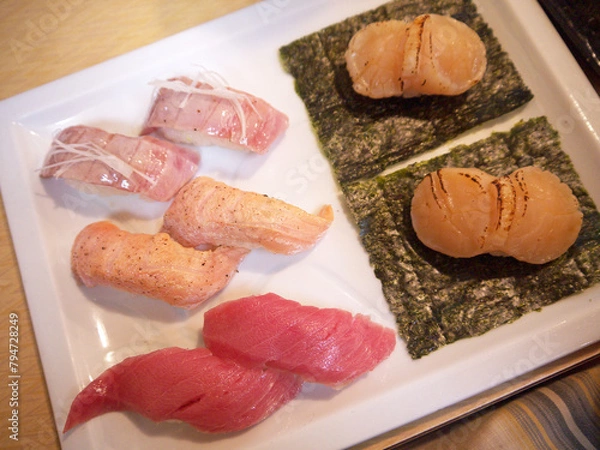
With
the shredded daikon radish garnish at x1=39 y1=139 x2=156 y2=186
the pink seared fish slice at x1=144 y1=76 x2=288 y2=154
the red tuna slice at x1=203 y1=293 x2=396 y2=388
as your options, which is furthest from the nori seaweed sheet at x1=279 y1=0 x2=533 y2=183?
the shredded daikon radish garnish at x1=39 y1=139 x2=156 y2=186

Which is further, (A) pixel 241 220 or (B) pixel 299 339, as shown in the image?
(A) pixel 241 220

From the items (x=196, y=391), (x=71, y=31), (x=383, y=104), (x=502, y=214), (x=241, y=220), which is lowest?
(x=196, y=391)

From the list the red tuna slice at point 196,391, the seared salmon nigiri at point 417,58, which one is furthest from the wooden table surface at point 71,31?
the red tuna slice at point 196,391

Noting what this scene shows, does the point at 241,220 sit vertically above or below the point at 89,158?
below

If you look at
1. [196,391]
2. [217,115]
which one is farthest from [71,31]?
[196,391]

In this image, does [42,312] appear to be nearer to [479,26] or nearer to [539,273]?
[539,273]

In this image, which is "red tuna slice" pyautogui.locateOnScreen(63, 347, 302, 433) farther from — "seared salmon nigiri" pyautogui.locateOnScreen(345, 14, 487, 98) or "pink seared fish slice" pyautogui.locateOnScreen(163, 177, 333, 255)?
"seared salmon nigiri" pyautogui.locateOnScreen(345, 14, 487, 98)

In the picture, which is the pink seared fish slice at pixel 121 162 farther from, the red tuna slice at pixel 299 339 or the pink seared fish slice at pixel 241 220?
the red tuna slice at pixel 299 339

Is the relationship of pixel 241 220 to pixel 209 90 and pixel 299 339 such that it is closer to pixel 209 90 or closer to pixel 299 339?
pixel 299 339
